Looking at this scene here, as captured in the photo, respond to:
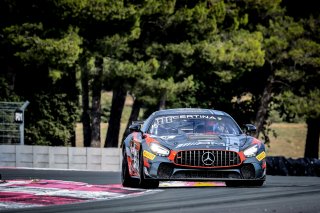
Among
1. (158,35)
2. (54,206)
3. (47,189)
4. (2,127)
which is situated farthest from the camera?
(158,35)

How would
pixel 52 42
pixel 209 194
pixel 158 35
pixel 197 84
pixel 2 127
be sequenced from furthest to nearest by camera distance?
pixel 197 84
pixel 158 35
pixel 52 42
pixel 2 127
pixel 209 194

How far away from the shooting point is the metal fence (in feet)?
96.7

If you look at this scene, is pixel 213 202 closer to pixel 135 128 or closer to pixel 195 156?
pixel 195 156

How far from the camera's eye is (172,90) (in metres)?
37.8

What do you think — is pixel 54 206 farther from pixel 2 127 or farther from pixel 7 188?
pixel 2 127

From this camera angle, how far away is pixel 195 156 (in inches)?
536

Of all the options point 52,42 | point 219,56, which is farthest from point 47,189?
point 219,56

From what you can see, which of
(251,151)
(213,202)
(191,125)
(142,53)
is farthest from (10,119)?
(213,202)

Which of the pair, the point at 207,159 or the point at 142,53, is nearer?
the point at 207,159

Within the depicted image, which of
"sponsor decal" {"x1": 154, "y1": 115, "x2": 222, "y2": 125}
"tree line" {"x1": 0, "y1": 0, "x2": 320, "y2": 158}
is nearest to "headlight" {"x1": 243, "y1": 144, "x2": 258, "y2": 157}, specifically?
"sponsor decal" {"x1": 154, "y1": 115, "x2": 222, "y2": 125}

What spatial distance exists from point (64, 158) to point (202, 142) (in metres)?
15.7

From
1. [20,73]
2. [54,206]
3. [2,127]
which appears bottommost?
[54,206]

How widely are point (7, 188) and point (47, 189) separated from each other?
0.70 metres

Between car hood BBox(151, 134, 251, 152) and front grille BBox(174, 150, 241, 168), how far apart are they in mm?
76
